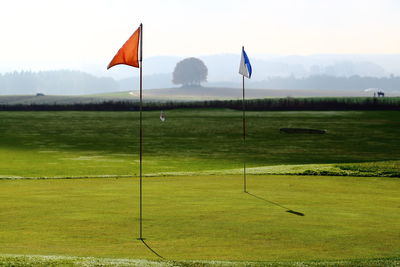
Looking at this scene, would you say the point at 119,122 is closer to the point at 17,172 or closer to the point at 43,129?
the point at 43,129

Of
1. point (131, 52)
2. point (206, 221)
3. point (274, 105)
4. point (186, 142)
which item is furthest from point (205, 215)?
point (274, 105)

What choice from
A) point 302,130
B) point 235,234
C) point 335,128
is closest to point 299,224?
point 235,234

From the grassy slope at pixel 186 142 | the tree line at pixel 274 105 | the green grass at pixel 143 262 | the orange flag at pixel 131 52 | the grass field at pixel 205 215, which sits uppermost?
the orange flag at pixel 131 52

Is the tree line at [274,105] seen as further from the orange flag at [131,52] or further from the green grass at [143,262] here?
the green grass at [143,262]

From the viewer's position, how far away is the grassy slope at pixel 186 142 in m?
41.2

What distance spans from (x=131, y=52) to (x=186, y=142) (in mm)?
47260

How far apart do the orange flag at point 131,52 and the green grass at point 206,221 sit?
3.71 metres

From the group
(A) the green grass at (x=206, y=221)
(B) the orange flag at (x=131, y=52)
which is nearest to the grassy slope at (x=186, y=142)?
(A) the green grass at (x=206, y=221)

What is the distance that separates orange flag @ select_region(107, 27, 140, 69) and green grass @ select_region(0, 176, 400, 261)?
371 centimetres

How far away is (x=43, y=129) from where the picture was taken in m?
77.9

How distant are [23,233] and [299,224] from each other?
604 centimetres

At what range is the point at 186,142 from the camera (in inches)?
2448

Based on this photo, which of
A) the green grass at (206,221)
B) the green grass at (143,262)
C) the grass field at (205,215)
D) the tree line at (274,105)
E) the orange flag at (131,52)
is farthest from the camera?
the tree line at (274,105)

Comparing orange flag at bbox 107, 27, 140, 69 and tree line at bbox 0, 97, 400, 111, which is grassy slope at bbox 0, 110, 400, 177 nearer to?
tree line at bbox 0, 97, 400, 111
